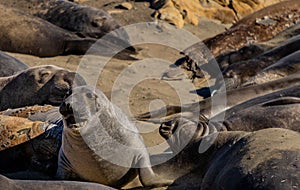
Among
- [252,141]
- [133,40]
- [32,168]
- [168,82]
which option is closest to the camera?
[252,141]

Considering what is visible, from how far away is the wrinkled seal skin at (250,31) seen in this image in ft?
32.9

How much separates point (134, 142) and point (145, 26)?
594 cm

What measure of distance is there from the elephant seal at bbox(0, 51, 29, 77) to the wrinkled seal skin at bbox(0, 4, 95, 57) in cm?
151

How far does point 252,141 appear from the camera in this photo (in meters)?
4.28

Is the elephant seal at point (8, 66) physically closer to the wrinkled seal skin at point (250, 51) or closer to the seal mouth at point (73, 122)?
the wrinkled seal skin at point (250, 51)

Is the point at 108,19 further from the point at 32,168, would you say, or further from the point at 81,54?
the point at 32,168

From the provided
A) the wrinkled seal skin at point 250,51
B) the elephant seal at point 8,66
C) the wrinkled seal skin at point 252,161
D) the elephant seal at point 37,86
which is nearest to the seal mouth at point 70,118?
the wrinkled seal skin at point 252,161

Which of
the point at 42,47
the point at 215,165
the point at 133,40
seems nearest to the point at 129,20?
the point at 133,40

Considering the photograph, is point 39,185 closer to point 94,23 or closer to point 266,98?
point 266,98

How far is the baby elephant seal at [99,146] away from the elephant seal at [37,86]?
1671mm

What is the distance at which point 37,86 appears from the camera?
6.68 m

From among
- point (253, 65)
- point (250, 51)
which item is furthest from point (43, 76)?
point (250, 51)

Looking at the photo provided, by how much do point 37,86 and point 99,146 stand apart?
7.11 feet

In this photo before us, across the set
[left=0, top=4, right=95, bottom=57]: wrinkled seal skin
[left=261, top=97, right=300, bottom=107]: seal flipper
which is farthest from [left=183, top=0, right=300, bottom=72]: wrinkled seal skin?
[left=261, top=97, right=300, bottom=107]: seal flipper
